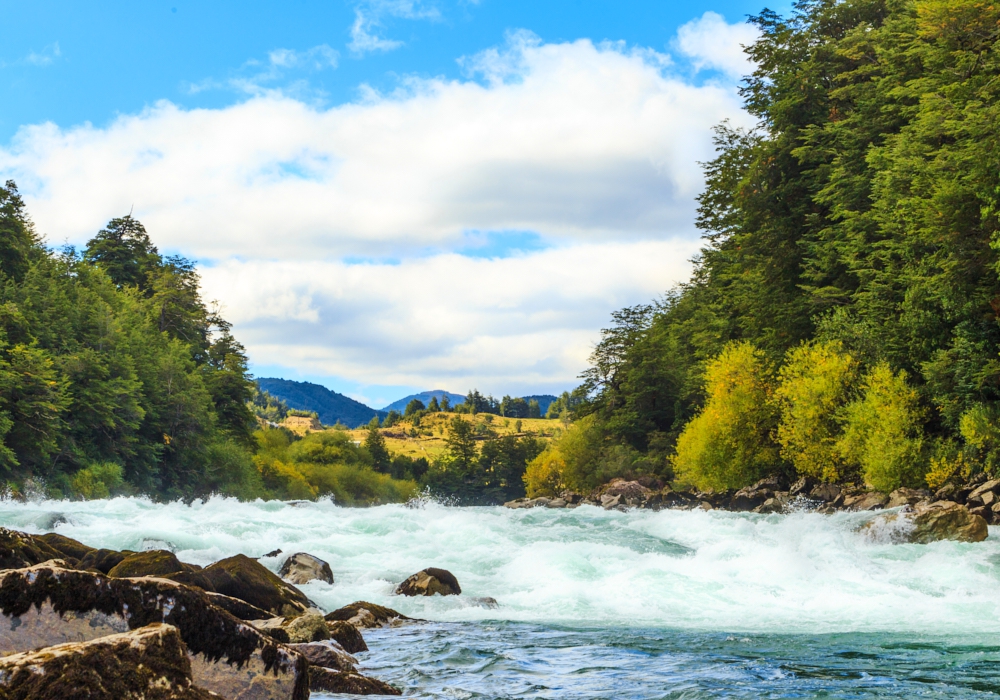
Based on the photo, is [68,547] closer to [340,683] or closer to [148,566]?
[148,566]

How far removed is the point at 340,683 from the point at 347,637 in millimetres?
3338

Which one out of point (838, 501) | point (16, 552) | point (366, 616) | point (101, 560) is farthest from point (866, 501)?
point (16, 552)

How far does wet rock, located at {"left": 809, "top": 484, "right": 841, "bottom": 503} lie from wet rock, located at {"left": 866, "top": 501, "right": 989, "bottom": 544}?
63.5 ft

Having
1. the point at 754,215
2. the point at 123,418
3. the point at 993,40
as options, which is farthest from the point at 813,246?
the point at 123,418

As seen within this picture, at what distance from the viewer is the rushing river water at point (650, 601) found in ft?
35.6

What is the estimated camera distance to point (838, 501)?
41.9 meters

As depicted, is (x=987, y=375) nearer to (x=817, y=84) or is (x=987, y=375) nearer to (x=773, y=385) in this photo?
(x=773, y=385)

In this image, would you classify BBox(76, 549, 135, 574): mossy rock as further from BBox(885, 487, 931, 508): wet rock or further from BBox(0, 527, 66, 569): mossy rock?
BBox(885, 487, 931, 508): wet rock

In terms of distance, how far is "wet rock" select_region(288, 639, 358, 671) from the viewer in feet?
33.9

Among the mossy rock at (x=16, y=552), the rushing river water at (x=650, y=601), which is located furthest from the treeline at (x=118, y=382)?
the mossy rock at (x=16, y=552)

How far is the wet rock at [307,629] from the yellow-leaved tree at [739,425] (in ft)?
144

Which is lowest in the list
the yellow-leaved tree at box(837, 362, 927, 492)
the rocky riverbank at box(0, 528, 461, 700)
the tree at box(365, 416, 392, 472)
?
the tree at box(365, 416, 392, 472)

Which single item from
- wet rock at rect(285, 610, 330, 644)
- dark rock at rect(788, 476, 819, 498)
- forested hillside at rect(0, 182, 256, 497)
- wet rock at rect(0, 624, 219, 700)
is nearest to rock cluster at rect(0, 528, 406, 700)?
wet rock at rect(0, 624, 219, 700)

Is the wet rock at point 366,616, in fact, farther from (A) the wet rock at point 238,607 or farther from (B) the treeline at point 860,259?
(B) the treeline at point 860,259
